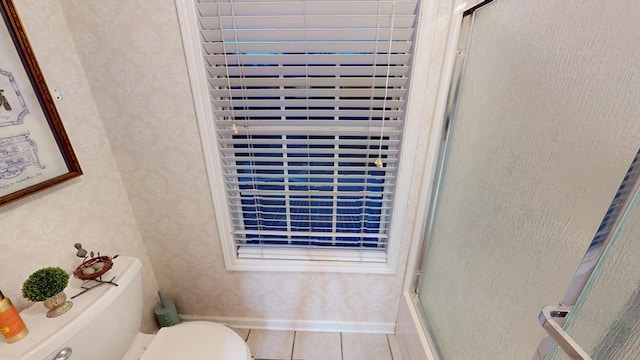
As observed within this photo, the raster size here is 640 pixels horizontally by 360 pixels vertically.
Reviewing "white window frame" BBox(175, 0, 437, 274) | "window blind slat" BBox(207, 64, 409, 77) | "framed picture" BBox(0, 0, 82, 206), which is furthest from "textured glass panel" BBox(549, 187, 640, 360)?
"framed picture" BBox(0, 0, 82, 206)

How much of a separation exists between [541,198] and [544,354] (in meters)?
0.36

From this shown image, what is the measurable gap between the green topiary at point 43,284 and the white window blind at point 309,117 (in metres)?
0.60

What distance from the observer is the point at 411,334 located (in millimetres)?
1138

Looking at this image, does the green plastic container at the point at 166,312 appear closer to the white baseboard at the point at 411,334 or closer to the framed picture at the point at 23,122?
the framed picture at the point at 23,122

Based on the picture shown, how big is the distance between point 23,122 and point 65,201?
291mm

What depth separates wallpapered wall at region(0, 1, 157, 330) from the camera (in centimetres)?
71

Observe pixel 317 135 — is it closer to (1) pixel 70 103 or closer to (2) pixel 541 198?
(2) pixel 541 198

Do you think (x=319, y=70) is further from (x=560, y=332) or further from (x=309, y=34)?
(x=560, y=332)

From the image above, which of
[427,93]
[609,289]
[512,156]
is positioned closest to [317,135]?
[427,93]

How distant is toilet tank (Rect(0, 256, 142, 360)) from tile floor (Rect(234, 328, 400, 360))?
69 centimetres

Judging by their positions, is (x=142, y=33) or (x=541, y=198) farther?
(x=142, y=33)

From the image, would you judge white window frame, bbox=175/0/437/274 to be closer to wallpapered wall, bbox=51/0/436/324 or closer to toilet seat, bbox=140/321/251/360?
wallpapered wall, bbox=51/0/436/324

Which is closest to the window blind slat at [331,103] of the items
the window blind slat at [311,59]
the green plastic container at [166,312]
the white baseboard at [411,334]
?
the window blind slat at [311,59]

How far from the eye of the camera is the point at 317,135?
1033 mm
